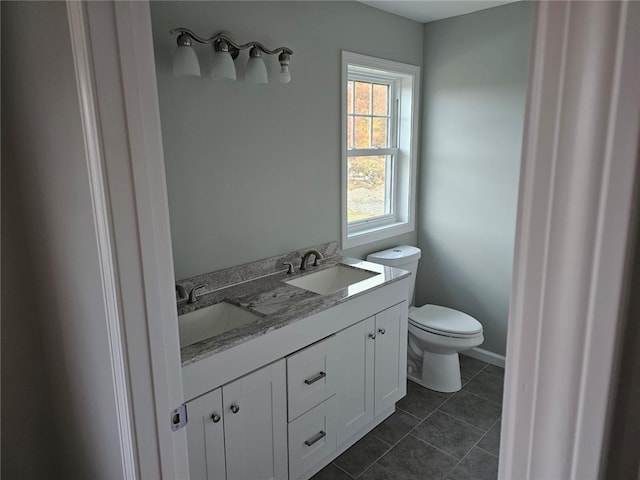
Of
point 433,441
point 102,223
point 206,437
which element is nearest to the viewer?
point 102,223

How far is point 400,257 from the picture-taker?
3049 millimetres

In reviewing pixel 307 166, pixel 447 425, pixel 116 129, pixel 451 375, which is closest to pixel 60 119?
pixel 116 129

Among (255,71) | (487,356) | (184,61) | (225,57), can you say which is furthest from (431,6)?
(487,356)

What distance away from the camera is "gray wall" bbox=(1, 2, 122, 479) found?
98 cm

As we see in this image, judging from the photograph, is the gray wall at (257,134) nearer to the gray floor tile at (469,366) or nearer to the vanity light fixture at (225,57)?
the vanity light fixture at (225,57)

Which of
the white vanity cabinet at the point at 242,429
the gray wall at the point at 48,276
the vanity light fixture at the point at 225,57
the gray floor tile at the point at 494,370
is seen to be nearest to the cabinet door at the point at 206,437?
the white vanity cabinet at the point at 242,429

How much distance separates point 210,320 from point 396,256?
1518 mm

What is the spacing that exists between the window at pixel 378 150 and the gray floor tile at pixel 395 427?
111 centimetres

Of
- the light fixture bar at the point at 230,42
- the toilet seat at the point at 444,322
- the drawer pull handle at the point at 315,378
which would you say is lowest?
the toilet seat at the point at 444,322

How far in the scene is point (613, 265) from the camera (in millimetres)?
416

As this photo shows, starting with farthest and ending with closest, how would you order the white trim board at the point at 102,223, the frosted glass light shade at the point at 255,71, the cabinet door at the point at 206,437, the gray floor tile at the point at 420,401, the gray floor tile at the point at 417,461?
the gray floor tile at the point at 420,401 → the gray floor tile at the point at 417,461 → the frosted glass light shade at the point at 255,71 → the cabinet door at the point at 206,437 → the white trim board at the point at 102,223

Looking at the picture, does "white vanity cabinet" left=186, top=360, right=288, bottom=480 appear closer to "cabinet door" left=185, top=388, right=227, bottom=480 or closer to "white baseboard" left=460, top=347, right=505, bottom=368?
"cabinet door" left=185, top=388, right=227, bottom=480

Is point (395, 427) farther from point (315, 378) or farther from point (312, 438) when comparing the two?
point (315, 378)

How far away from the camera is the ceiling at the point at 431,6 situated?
2.70 m
